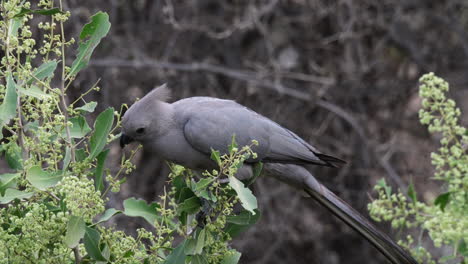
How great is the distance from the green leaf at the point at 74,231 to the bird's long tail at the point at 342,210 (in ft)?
6.16

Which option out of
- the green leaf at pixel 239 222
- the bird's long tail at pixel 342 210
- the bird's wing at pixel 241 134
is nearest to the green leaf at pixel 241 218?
the green leaf at pixel 239 222

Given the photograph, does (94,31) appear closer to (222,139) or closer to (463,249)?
(222,139)

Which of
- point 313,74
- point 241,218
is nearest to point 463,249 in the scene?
point 241,218

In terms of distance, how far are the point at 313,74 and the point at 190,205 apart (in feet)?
13.9

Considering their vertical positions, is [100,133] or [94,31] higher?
[94,31]

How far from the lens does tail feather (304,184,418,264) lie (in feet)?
11.0

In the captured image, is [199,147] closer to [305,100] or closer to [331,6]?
[305,100]

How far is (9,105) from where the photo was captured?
199cm

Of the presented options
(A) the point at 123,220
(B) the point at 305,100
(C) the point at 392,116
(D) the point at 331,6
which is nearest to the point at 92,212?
(A) the point at 123,220

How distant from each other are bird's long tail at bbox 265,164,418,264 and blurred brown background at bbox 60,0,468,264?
1910 millimetres

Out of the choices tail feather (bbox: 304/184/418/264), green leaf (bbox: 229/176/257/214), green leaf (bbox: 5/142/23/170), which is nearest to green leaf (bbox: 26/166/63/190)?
green leaf (bbox: 5/142/23/170)

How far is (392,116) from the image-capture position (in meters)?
6.52

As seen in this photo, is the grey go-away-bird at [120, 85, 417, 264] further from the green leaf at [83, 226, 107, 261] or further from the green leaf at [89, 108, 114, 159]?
the green leaf at [83, 226, 107, 261]

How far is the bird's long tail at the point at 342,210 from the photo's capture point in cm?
336
